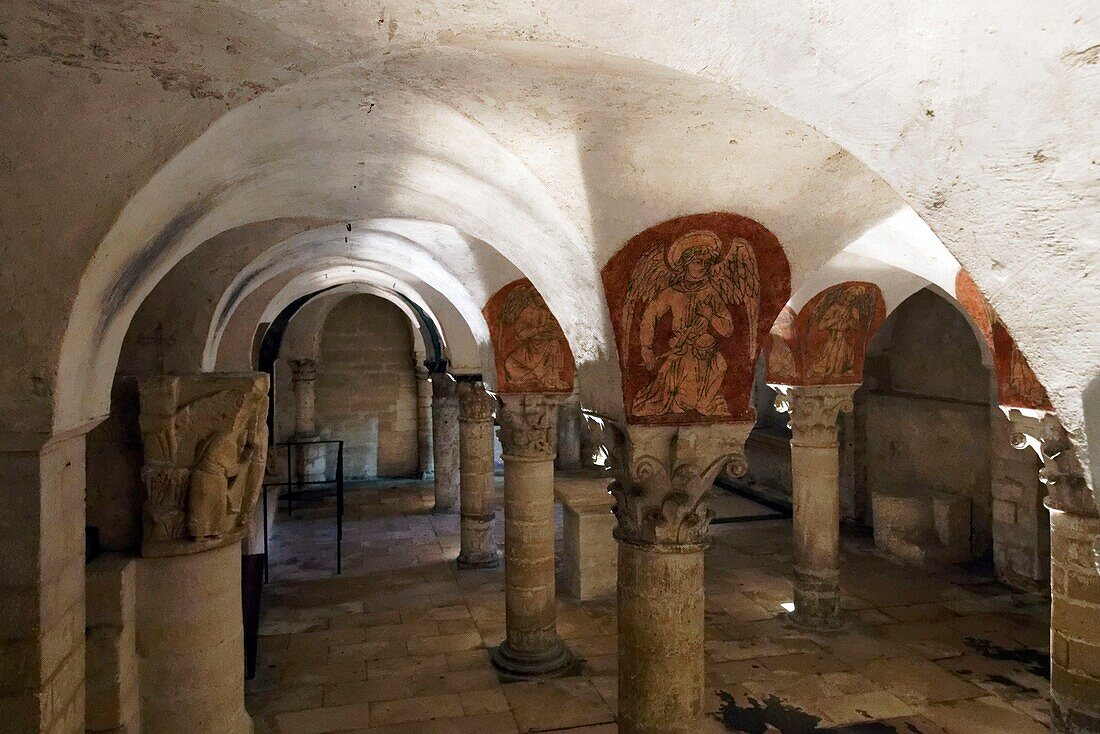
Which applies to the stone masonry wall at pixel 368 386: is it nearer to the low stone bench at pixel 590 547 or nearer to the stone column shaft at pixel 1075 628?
the low stone bench at pixel 590 547

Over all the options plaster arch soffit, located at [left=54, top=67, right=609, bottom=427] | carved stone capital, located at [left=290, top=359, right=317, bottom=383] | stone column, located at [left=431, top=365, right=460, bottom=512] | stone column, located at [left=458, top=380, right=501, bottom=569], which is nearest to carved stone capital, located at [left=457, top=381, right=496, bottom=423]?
stone column, located at [left=458, top=380, right=501, bottom=569]

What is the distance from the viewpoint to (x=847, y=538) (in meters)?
12.1

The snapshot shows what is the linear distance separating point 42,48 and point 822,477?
7929 millimetres

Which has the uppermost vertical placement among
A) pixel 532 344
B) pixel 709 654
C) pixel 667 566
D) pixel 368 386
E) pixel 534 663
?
pixel 532 344

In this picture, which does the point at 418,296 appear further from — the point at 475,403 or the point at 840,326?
the point at 840,326

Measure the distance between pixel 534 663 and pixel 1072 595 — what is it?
4458 millimetres

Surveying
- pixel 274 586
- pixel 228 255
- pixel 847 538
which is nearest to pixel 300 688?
pixel 274 586

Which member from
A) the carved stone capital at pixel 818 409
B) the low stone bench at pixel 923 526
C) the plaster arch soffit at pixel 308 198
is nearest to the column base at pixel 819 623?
the carved stone capital at pixel 818 409

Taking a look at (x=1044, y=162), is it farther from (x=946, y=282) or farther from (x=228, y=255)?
(x=946, y=282)

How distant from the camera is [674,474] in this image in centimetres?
437

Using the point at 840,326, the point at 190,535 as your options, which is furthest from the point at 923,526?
the point at 190,535

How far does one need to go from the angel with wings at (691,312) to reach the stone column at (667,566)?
182 millimetres

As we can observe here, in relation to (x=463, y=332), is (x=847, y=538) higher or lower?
lower

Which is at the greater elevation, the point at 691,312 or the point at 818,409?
the point at 691,312
